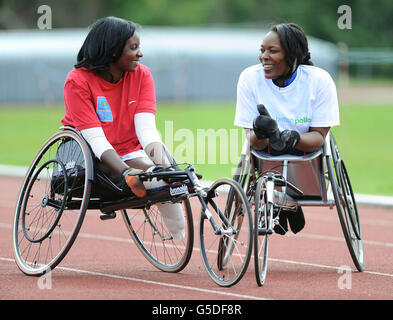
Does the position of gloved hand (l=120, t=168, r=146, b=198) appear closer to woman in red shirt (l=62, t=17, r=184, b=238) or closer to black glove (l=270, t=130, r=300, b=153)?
woman in red shirt (l=62, t=17, r=184, b=238)

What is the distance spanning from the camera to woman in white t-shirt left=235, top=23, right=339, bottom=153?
6.09m

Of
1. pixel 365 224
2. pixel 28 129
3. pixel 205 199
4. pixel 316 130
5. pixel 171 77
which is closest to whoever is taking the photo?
pixel 205 199

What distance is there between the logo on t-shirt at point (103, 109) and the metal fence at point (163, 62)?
1216 inches

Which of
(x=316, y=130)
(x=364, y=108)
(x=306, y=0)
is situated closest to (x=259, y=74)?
(x=316, y=130)

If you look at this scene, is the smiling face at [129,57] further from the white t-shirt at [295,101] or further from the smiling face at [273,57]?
the smiling face at [273,57]

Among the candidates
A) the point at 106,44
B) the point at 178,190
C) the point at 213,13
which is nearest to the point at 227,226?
the point at 178,190

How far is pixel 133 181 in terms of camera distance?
5758mm

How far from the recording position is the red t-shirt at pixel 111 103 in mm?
5961

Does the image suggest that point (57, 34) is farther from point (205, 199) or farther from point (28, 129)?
point (205, 199)

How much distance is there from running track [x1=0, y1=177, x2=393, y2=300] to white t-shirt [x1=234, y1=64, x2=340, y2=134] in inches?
43.0

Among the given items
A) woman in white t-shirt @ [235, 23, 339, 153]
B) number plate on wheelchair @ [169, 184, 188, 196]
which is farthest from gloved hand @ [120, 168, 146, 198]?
woman in white t-shirt @ [235, 23, 339, 153]

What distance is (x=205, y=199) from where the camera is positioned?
5.71 metres

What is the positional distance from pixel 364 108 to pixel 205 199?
3132 cm
